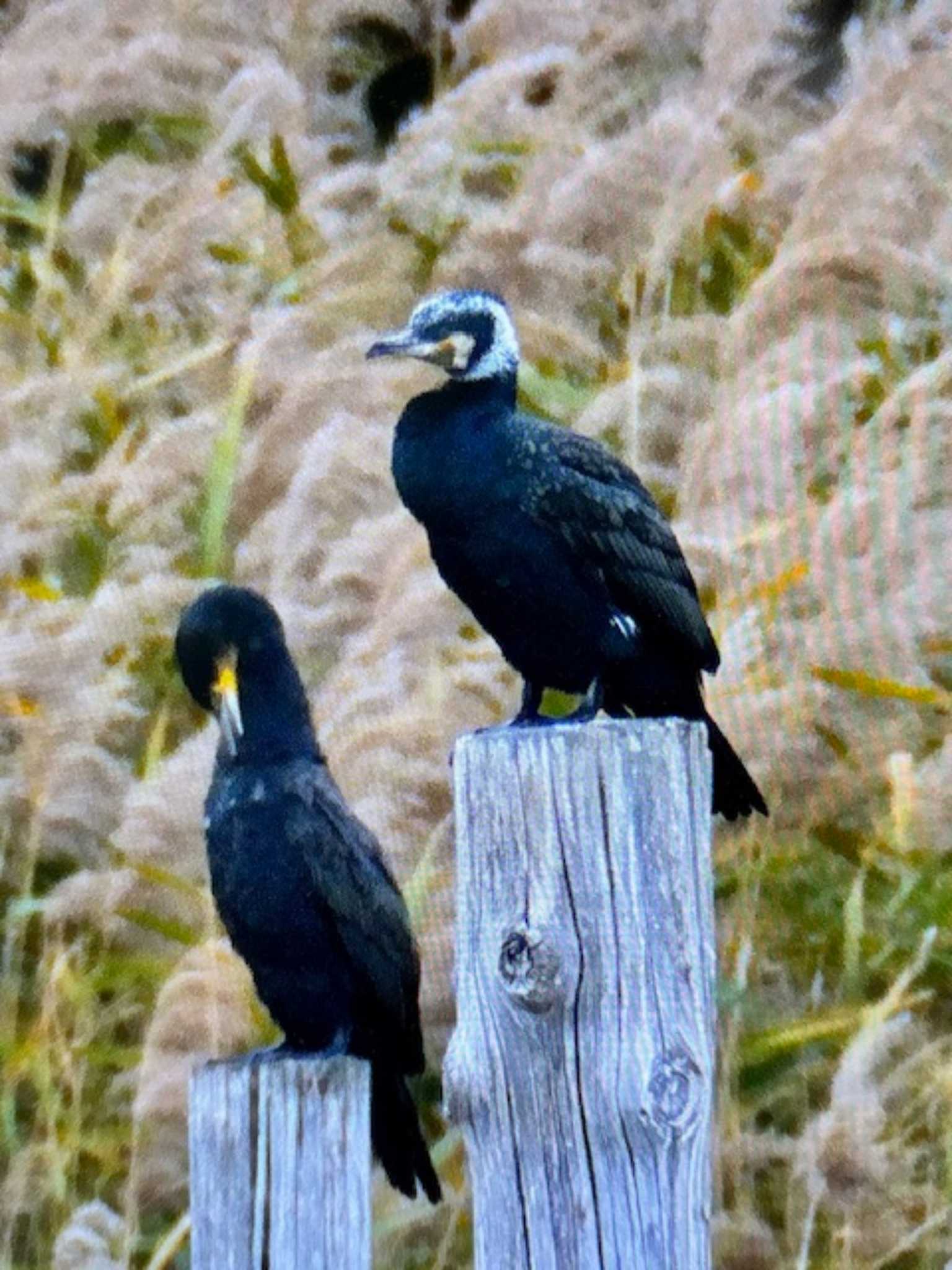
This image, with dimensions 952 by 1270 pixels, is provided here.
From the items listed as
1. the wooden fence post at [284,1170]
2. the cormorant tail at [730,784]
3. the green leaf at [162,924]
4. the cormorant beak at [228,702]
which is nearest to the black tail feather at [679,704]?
the cormorant tail at [730,784]

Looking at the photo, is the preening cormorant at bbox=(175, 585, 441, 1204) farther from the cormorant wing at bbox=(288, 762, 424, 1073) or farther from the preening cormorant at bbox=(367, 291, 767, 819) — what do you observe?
the preening cormorant at bbox=(367, 291, 767, 819)

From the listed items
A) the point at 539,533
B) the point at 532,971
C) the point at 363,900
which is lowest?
the point at 532,971

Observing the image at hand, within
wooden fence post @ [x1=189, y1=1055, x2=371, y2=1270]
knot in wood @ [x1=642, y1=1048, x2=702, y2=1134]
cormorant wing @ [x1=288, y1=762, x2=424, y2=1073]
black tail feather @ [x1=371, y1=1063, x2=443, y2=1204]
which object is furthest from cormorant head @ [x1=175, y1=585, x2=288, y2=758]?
knot in wood @ [x1=642, y1=1048, x2=702, y2=1134]

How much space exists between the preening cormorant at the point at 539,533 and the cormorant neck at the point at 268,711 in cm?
25

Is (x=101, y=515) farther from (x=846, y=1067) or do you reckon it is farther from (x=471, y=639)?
(x=846, y=1067)

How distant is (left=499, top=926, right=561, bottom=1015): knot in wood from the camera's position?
1894 mm

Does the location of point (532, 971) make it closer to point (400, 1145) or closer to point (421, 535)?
point (400, 1145)

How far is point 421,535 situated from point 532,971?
1792 millimetres

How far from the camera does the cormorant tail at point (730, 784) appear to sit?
9.04ft

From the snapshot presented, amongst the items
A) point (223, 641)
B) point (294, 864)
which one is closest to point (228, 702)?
point (223, 641)

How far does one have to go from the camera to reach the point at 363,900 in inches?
110

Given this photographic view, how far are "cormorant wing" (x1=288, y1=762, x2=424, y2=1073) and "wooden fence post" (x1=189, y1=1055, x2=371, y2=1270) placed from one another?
0.71 meters

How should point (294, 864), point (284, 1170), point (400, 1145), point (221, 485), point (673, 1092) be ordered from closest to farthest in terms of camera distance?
point (673, 1092) < point (284, 1170) < point (400, 1145) < point (294, 864) < point (221, 485)

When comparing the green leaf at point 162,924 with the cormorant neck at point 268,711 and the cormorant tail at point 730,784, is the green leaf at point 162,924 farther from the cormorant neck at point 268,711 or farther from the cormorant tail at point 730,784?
the cormorant tail at point 730,784
